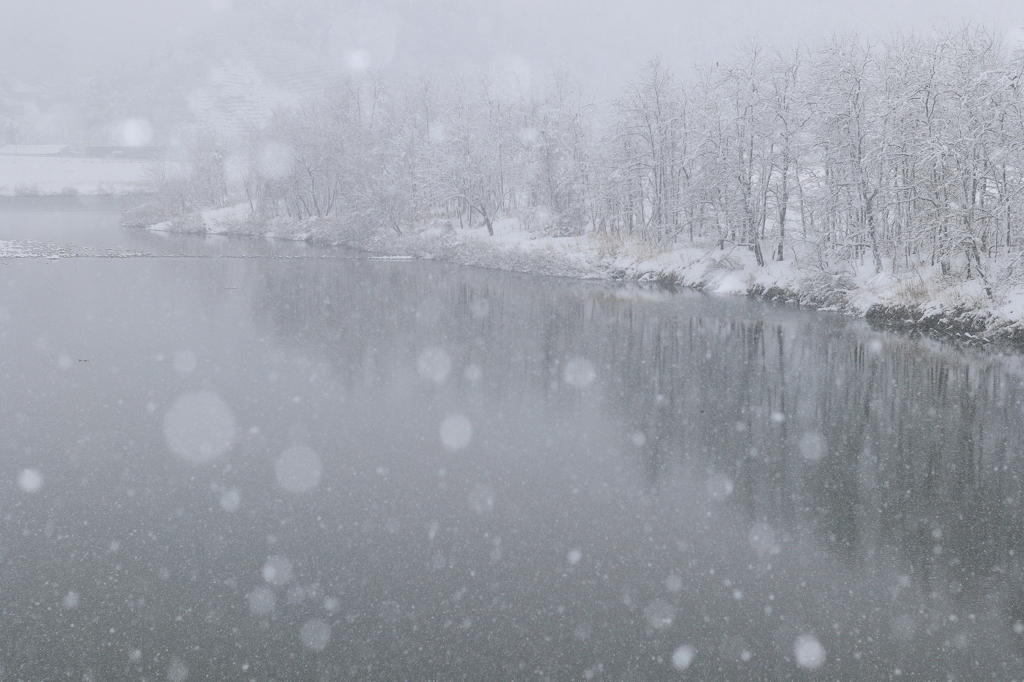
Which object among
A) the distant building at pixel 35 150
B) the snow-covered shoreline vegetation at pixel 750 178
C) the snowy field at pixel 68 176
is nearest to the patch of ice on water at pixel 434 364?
the snow-covered shoreline vegetation at pixel 750 178

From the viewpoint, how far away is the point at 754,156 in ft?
97.3

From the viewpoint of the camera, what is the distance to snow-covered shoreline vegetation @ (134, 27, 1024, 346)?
2033 centimetres

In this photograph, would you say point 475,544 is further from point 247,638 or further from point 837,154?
point 837,154

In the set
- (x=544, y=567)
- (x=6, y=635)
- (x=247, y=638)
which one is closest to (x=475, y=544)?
(x=544, y=567)

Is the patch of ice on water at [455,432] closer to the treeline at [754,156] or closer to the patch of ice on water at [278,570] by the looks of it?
the patch of ice on water at [278,570]

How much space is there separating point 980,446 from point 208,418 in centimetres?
1153

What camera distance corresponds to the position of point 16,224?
215 feet

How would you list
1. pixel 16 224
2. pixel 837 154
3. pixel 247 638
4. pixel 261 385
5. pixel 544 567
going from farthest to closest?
1. pixel 16 224
2. pixel 837 154
3. pixel 261 385
4. pixel 544 567
5. pixel 247 638

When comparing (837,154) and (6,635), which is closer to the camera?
(6,635)

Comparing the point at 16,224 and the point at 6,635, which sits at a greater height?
the point at 16,224

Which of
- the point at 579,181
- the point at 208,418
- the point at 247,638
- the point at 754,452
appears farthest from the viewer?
the point at 579,181

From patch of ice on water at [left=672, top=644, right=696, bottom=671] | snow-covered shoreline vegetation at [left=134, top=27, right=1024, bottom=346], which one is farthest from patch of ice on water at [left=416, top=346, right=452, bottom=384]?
snow-covered shoreline vegetation at [left=134, top=27, right=1024, bottom=346]

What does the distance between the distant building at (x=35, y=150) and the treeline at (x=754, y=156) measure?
125m

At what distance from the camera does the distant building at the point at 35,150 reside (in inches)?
5842
